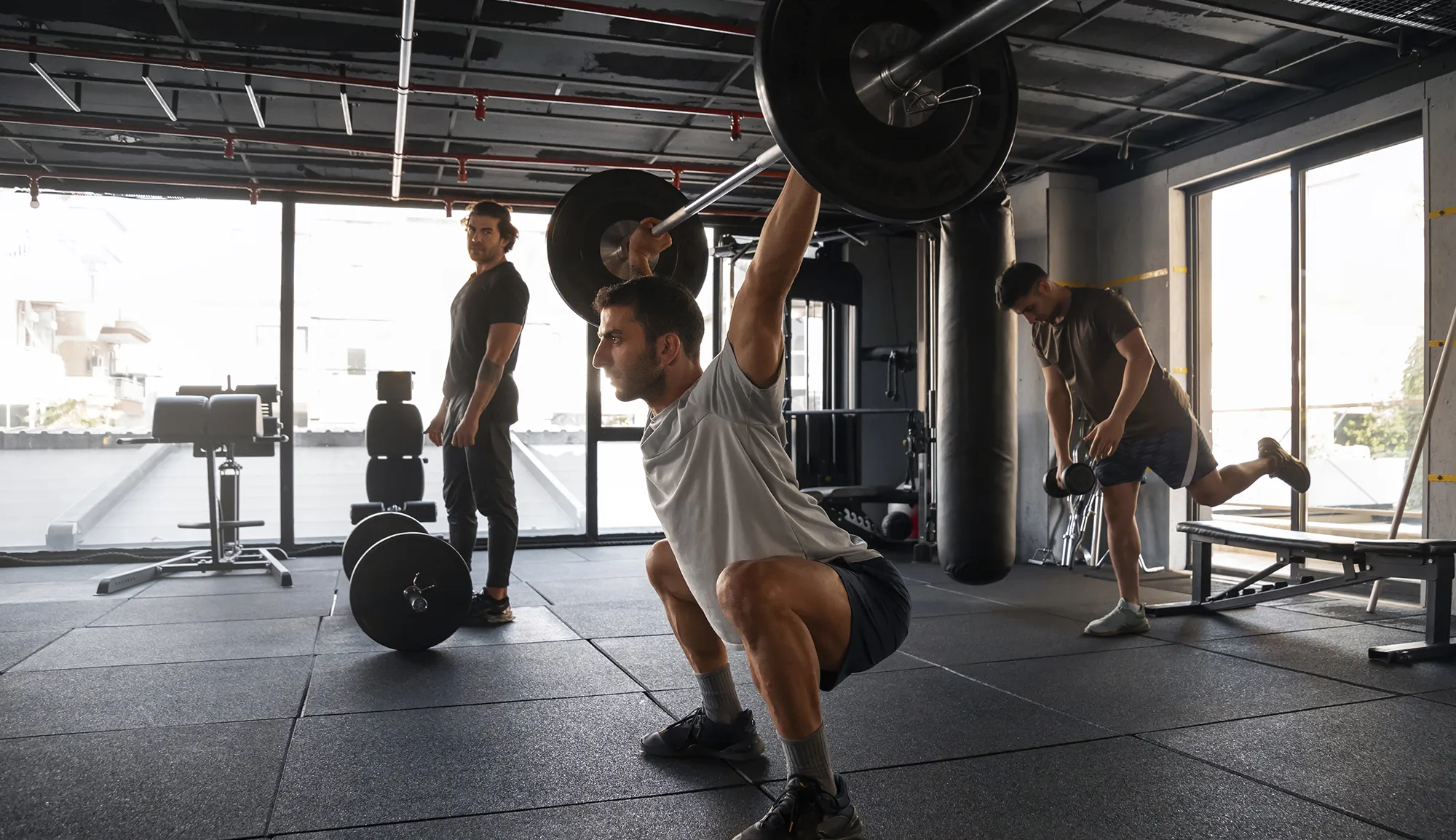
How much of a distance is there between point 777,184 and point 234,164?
317cm

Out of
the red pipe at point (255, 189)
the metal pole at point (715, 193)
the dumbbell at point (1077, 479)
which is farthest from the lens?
the red pipe at point (255, 189)

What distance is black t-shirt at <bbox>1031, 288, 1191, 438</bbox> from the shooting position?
327 centimetres

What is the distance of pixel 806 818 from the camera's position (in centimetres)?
145

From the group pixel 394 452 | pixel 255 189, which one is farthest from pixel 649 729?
pixel 255 189

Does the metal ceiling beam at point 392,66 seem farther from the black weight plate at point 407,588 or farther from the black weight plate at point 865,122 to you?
the black weight plate at point 865,122

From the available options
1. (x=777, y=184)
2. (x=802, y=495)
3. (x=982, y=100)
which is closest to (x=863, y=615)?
(x=802, y=495)

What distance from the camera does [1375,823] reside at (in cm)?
157

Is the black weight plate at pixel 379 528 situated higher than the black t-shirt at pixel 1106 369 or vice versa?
the black t-shirt at pixel 1106 369

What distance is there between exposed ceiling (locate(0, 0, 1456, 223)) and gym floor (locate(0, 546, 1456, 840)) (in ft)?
7.51

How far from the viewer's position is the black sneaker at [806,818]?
1.44 meters

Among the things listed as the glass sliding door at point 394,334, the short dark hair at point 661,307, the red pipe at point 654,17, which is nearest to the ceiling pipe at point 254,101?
the glass sliding door at point 394,334

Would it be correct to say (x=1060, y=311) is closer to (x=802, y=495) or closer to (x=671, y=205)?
(x=671, y=205)

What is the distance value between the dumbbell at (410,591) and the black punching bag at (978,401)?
61.9 inches

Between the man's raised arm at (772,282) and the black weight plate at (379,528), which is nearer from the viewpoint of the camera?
the man's raised arm at (772,282)
